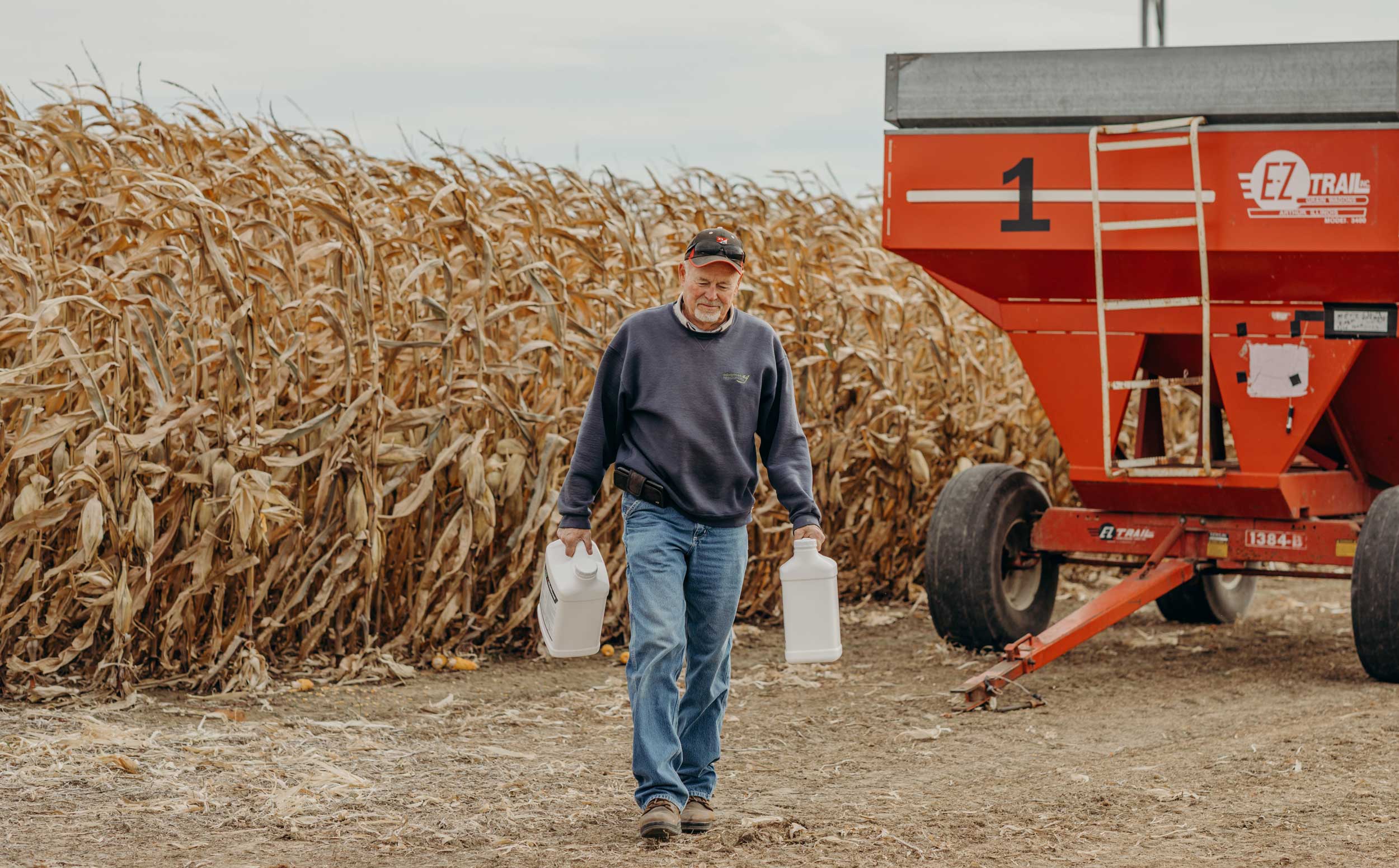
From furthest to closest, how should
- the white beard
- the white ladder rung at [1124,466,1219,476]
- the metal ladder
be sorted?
the white ladder rung at [1124,466,1219,476], the metal ladder, the white beard

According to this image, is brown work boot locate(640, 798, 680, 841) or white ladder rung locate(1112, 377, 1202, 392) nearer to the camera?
brown work boot locate(640, 798, 680, 841)

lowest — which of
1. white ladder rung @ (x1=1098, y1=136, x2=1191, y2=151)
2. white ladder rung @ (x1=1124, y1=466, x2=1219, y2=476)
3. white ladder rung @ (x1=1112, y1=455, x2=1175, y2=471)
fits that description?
white ladder rung @ (x1=1124, y1=466, x2=1219, y2=476)

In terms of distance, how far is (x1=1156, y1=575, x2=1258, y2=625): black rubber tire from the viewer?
8.56 metres

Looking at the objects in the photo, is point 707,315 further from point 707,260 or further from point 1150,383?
point 1150,383

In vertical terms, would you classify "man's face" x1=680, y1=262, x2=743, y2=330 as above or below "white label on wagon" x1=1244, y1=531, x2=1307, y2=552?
above

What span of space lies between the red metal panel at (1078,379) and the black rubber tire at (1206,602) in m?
1.51

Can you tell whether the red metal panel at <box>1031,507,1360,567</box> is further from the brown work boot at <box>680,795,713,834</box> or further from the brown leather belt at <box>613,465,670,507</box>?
the brown leather belt at <box>613,465,670,507</box>

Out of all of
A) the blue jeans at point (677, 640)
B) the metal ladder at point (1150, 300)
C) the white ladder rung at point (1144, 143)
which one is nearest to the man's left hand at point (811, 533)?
the blue jeans at point (677, 640)

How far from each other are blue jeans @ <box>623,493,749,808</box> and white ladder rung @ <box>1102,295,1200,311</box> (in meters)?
3.03

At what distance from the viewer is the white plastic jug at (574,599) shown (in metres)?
4.61

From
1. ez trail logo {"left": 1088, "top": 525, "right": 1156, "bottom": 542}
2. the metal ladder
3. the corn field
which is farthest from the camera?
ez trail logo {"left": 1088, "top": 525, "right": 1156, "bottom": 542}

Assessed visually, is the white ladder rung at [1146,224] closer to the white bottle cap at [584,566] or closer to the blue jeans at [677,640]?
the blue jeans at [677,640]

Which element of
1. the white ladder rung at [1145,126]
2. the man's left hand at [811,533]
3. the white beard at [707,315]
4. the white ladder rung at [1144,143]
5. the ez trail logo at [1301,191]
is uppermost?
the white ladder rung at [1145,126]

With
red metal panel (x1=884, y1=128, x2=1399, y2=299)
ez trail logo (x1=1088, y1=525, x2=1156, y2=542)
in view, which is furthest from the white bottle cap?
ez trail logo (x1=1088, y1=525, x2=1156, y2=542)
